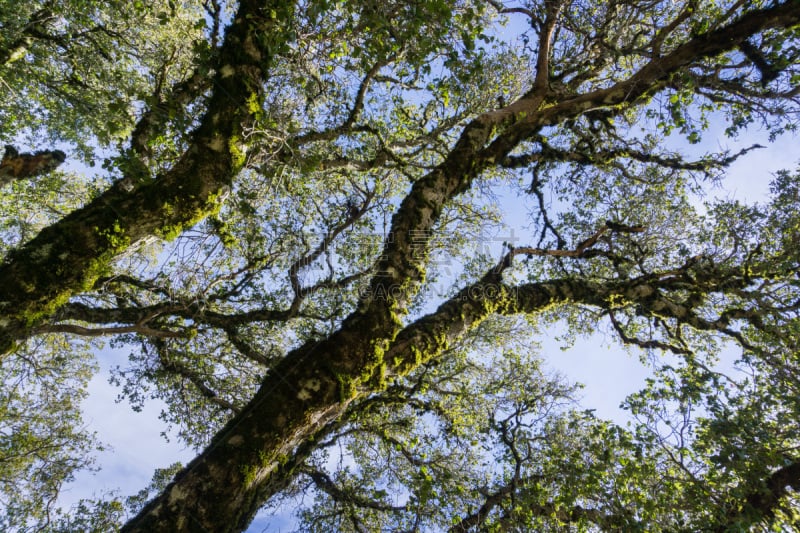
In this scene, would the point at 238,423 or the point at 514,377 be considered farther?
the point at 514,377

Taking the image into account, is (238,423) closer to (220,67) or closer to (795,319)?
(220,67)

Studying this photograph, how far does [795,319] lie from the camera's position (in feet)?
19.0

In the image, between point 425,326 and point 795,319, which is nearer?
point 425,326

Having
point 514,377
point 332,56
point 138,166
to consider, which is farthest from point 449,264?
point 138,166

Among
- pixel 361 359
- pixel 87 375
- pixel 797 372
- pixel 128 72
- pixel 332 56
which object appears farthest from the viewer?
pixel 87 375

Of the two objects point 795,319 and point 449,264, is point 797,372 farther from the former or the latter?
point 449,264

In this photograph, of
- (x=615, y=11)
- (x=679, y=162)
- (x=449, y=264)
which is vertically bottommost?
(x=679, y=162)

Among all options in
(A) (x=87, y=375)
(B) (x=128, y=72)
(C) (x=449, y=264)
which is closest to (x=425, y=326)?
(C) (x=449, y=264)

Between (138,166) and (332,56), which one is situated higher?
(332,56)

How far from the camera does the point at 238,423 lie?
3389 mm

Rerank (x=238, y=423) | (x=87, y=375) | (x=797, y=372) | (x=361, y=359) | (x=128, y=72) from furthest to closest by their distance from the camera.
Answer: (x=87, y=375)
(x=128, y=72)
(x=797, y=372)
(x=361, y=359)
(x=238, y=423)

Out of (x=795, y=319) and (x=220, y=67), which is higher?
(x=220, y=67)

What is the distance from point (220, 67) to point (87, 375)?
11.8 metres

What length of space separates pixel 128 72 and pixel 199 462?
1159 cm
